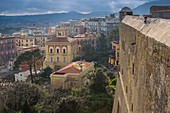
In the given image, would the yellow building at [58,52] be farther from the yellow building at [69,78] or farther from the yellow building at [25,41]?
the yellow building at [25,41]

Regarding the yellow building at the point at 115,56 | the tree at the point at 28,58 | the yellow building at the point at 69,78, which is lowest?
the yellow building at the point at 69,78

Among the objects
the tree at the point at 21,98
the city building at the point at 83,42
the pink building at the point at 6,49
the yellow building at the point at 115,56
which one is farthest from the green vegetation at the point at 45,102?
the pink building at the point at 6,49

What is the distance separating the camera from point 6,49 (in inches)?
2783

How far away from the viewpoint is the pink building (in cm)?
6952

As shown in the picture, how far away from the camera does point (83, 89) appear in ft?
89.7

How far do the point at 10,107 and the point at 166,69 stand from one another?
20.6 m

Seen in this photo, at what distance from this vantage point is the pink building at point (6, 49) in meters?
69.5

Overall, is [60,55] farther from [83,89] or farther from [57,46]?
[83,89]

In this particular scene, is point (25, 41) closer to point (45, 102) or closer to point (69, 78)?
point (69, 78)

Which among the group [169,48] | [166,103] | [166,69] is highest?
[169,48]

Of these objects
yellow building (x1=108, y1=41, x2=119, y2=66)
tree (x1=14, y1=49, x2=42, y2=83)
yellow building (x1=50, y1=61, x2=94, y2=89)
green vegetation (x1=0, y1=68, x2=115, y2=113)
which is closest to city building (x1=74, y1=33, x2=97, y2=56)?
tree (x1=14, y1=49, x2=42, y2=83)

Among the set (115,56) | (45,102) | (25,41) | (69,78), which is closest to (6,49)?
(25,41)

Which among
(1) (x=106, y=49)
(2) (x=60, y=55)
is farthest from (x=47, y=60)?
(1) (x=106, y=49)

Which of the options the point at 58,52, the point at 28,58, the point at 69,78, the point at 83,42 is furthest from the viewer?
the point at 83,42
